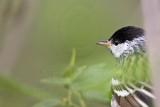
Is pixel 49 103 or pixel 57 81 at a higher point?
pixel 57 81

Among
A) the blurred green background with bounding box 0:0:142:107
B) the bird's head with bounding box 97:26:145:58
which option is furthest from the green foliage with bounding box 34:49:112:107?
the bird's head with bounding box 97:26:145:58

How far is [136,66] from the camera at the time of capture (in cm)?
345

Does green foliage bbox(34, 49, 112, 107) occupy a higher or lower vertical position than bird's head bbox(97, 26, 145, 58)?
lower

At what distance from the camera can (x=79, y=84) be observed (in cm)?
333

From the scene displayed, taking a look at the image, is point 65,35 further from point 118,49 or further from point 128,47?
point 128,47

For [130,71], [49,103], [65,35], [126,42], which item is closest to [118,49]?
[126,42]

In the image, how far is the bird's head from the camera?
4.02 metres

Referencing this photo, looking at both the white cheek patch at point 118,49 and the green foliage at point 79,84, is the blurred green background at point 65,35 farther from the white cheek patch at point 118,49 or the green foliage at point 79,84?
the green foliage at point 79,84

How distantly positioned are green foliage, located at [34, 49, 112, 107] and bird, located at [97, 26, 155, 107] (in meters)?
0.13

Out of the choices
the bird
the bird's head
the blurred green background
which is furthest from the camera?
the blurred green background

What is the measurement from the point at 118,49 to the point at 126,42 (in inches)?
3.1

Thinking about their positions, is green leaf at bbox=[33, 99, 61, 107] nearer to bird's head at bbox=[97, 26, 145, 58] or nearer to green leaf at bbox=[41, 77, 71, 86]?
green leaf at bbox=[41, 77, 71, 86]

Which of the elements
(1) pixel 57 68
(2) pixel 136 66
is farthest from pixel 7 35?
(2) pixel 136 66

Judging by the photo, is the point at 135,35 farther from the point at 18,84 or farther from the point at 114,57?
the point at 18,84
